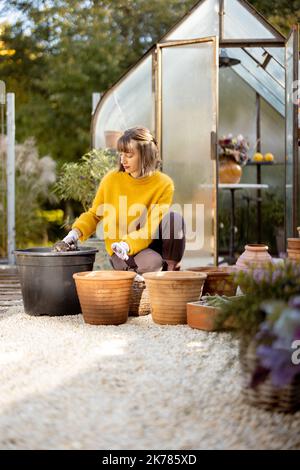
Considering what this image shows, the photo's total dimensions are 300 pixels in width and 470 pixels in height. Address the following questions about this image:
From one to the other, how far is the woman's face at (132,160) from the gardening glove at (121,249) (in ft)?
1.53

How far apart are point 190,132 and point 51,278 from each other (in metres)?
2.56

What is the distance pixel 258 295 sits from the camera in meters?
2.03

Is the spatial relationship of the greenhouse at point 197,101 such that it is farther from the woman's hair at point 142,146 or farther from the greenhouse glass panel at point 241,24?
the woman's hair at point 142,146

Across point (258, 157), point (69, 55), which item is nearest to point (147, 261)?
point (258, 157)

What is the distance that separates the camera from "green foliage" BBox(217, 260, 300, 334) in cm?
197

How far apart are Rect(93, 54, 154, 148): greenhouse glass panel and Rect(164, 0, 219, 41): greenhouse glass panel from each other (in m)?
0.36

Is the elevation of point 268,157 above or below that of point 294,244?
above

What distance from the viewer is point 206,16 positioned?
18.9ft

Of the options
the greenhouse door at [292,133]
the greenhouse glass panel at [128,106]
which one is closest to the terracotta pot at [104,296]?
the greenhouse door at [292,133]

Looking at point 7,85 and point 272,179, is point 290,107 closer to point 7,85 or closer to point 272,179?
point 272,179

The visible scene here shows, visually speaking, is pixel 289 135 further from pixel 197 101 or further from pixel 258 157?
pixel 258 157

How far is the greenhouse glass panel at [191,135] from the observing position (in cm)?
554

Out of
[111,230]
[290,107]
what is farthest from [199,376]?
[290,107]
